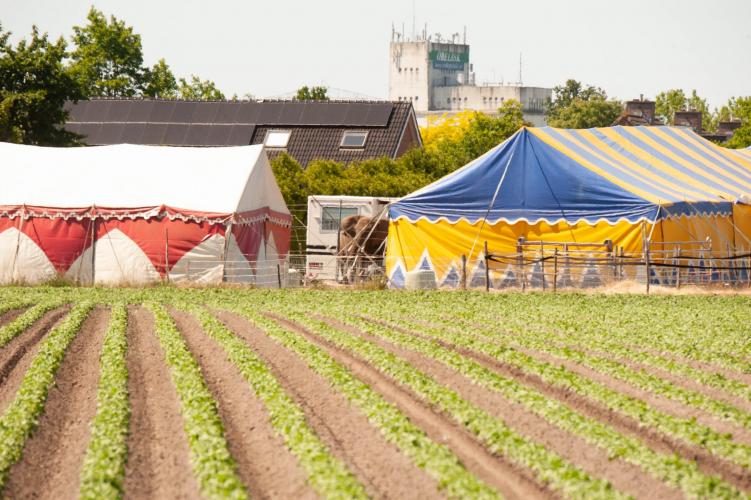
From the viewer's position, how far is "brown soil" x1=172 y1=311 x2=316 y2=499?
11.3 meters

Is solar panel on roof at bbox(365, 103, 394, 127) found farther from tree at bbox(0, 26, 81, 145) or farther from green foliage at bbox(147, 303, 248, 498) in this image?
green foliage at bbox(147, 303, 248, 498)

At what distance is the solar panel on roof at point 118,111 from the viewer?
70938 millimetres

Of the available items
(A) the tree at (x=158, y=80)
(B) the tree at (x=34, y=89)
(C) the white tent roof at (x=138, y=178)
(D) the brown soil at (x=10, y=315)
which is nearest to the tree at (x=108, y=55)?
(A) the tree at (x=158, y=80)

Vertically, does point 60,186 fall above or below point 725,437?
above

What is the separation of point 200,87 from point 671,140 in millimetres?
80176

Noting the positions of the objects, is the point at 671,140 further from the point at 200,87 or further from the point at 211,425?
the point at 200,87

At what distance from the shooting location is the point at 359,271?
3859 centimetres

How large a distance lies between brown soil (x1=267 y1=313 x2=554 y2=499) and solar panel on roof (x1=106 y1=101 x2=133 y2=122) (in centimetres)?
5458

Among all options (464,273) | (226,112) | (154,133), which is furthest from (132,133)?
(464,273)

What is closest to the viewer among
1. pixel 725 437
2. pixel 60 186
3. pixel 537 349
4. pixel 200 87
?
pixel 725 437

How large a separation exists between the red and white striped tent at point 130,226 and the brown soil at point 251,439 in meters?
16.8

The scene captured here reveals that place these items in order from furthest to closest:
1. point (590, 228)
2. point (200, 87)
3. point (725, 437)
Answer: point (200, 87)
point (590, 228)
point (725, 437)

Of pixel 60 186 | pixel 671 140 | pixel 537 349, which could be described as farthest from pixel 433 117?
pixel 537 349

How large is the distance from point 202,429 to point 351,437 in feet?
5.38
